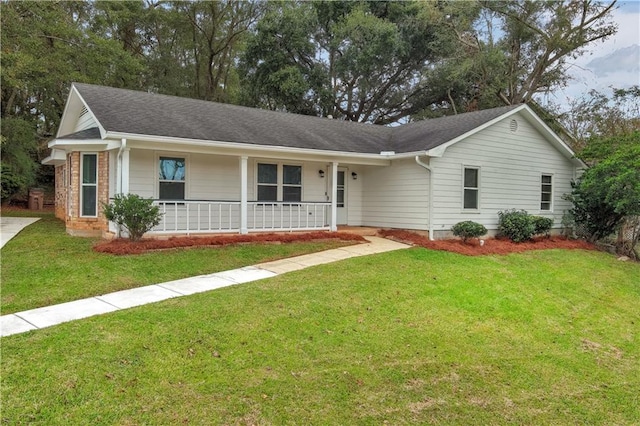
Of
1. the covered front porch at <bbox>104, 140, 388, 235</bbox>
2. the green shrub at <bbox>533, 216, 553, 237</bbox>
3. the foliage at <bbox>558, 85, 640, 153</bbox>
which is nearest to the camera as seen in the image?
the covered front porch at <bbox>104, 140, 388, 235</bbox>

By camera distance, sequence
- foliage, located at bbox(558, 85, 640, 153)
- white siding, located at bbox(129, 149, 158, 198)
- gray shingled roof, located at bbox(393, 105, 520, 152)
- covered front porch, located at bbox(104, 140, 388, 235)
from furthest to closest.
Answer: foliage, located at bbox(558, 85, 640, 153)
gray shingled roof, located at bbox(393, 105, 520, 152)
white siding, located at bbox(129, 149, 158, 198)
covered front porch, located at bbox(104, 140, 388, 235)

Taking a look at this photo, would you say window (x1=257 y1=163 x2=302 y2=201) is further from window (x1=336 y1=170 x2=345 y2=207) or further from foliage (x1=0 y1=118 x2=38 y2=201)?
foliage (x1=0 y1=118 x2=38 y2=201)

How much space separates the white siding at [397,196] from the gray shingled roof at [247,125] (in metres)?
0.68

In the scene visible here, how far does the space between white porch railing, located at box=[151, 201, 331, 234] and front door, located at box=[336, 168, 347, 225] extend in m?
1.54

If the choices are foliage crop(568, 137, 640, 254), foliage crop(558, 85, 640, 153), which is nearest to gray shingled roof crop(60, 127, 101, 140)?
foliage crop(568, 137, 640, 254)

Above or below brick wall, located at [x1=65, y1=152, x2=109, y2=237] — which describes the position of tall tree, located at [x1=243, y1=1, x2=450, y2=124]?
above

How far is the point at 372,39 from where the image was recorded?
79.9ft

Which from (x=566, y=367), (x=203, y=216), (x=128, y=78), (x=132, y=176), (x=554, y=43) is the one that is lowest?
(x=566, y=367)

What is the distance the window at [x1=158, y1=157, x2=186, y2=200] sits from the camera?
37.0 feet

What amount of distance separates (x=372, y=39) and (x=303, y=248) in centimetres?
1764

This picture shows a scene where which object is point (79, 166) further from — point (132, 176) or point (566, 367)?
point (566, 367)

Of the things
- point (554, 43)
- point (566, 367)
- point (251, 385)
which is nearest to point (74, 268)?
point (251, 385)

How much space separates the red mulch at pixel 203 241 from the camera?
29.6 feet

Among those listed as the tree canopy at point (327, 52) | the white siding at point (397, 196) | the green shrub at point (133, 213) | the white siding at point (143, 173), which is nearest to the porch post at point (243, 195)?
the white siding at point (143, 173)
